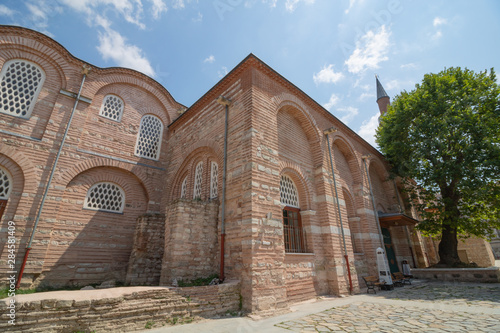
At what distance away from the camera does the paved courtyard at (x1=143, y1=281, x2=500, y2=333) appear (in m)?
3.94

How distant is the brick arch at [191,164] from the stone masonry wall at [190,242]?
66.9 inches

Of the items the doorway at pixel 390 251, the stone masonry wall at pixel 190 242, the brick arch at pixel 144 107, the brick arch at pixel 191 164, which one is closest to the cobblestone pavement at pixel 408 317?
the stone masonry wall at pixel 190 242

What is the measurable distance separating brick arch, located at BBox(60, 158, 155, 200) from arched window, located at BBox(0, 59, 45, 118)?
233 centimetres

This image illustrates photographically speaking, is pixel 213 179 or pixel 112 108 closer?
pixel 213 179

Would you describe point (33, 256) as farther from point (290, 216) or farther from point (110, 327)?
point (290, 216)

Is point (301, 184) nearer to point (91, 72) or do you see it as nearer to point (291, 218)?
point (291, 218)

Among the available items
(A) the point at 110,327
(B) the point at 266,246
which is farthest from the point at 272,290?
(A) the point at 110,327

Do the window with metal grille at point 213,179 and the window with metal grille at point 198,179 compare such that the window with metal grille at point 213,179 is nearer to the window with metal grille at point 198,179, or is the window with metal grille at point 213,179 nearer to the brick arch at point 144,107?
the window with metal grille at point 198,179

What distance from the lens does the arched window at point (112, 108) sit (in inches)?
383

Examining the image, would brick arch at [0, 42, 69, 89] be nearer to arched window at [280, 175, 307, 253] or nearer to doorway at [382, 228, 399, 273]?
Answer: arched window at [280, 175, 307, 253]

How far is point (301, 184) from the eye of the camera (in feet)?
27.0

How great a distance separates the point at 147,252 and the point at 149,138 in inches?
211

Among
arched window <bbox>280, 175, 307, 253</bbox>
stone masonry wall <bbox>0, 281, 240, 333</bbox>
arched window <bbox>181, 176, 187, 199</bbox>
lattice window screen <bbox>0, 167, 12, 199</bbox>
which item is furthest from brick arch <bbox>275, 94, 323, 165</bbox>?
lattice window screen <bbox>0, 167, 12, 199</bbox>

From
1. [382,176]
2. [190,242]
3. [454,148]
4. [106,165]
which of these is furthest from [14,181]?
[454,148]
